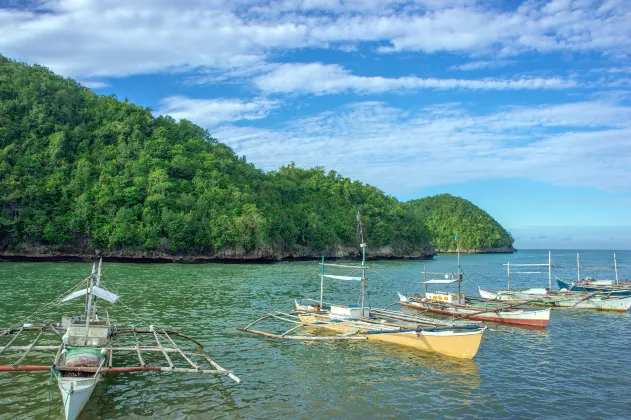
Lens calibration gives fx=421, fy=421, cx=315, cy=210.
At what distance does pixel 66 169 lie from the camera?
69688mm

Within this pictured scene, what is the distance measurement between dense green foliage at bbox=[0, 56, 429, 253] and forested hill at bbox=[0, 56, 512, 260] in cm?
18

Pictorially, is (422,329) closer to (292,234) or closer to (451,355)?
(451,355)

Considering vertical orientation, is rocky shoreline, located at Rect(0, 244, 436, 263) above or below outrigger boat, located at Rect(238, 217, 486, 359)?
above

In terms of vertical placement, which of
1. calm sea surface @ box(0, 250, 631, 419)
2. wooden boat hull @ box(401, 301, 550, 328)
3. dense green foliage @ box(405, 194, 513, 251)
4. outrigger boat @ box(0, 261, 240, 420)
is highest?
dense green foliage @ box(405, 194, 513, 251)

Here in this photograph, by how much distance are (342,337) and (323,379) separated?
14.0ft

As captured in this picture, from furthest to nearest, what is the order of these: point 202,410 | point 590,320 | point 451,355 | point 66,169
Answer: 1. point 66,169
2. point 590,320
3. point 451,355
4. point 202,410

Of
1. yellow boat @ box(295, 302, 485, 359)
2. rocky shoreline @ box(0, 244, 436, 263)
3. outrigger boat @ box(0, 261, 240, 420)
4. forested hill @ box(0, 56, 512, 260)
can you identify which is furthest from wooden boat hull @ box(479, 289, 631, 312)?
rocky shoreline @ box(0, 244, 436, 263)

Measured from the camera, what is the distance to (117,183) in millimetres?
70500

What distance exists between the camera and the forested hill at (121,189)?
209 ft

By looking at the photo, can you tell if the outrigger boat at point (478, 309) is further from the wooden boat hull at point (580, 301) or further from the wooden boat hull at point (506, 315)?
the wooden boat hull at point (580, 301)

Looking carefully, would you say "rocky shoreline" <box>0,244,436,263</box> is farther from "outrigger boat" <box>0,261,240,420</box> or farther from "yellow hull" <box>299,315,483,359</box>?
"yellow hull" <box>299,315,483,359</box>

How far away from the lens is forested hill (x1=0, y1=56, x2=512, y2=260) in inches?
2506

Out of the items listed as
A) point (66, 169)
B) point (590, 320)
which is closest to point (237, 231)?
point (66, 169)

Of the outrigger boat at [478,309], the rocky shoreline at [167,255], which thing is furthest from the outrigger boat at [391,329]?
the rocky shoreline at [167,255]
